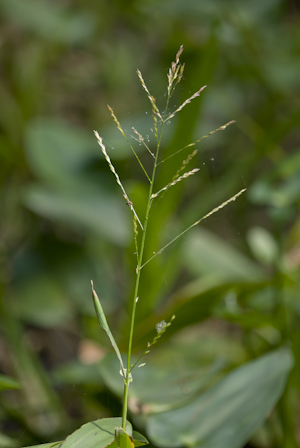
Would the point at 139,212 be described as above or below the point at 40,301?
above

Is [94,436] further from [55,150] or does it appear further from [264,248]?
[55,150]

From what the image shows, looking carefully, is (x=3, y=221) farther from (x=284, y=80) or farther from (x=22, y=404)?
(x=284, y=80)

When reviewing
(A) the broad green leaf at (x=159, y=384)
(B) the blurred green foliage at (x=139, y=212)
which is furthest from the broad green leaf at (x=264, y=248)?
(A) the broad green leaf at (x=159, y=384)

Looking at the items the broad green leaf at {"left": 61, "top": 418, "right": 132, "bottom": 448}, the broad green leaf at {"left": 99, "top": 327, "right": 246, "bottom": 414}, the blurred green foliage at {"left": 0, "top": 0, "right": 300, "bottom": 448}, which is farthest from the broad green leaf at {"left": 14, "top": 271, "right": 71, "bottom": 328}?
the broad green leaf at {"left": 61, "top": 418, "right": 132, "bottom": 448}

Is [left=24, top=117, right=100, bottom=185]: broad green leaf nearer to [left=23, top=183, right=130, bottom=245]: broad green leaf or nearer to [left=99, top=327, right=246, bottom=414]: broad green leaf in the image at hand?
[left=23, top=183, right=130, bottom=245]: broad green leaf

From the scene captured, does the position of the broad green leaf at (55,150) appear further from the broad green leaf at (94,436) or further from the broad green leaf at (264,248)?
the broad green leaf at (94,436)

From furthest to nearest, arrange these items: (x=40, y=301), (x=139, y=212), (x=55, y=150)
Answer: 1. (x=55, y=150)
2. (x=40, y=301)
3. (x=139, y=212)

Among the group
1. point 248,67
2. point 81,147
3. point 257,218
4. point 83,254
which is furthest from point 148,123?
point 257,218

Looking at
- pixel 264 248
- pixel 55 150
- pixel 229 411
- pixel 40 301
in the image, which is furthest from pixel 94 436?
pixel 55 150
